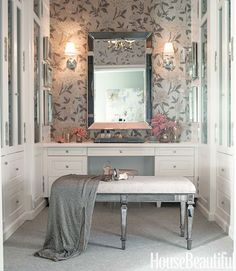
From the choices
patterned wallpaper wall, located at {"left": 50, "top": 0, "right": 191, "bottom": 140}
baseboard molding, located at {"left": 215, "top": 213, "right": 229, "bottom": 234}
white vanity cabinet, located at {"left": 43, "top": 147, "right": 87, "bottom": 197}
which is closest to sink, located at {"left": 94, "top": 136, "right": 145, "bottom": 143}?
white vanity cabinet, located at {"left": 43, "top": 147, "right": 87, "bottom": 197}

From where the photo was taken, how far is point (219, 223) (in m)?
3.96

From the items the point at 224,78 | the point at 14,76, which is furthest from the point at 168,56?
the point at 14,76

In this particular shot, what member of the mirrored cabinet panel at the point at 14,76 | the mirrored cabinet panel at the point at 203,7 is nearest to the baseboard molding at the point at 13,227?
the mirrored cabinet panel at the point at 14,76

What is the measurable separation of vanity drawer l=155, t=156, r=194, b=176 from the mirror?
67cm

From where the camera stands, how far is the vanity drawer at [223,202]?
3.73 m

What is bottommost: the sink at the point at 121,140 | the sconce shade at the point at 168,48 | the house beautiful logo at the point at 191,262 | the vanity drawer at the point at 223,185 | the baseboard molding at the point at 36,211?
the house beautiful logo at the point at 191,262

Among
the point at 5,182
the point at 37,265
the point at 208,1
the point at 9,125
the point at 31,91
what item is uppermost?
the point at 208,1

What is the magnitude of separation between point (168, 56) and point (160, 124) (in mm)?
959

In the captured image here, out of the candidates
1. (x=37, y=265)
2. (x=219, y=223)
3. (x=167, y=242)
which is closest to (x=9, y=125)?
(x=37, y=265)

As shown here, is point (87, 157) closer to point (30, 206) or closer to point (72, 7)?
point (30, 206)

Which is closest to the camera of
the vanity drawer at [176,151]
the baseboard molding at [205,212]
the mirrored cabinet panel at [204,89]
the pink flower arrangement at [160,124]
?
the baseboard molding at [205,212]

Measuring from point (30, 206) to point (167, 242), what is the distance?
1.64m

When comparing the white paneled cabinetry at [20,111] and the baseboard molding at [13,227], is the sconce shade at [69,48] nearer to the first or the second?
the white paneled cabinetry at [20,111]

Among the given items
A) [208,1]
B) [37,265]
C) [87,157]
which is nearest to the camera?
[37,265]
